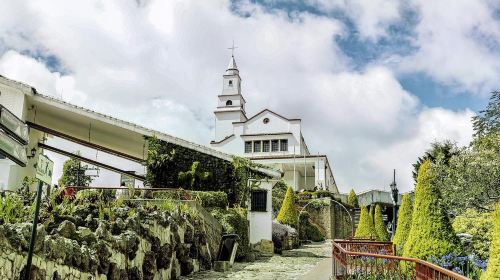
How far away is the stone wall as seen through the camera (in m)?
7.09

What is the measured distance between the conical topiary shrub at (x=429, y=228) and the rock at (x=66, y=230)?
782cm

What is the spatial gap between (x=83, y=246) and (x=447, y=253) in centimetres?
800

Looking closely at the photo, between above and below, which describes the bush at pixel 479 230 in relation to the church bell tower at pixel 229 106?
below

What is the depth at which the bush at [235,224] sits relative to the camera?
1887 cm

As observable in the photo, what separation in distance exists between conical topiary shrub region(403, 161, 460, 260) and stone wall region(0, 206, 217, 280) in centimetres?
647

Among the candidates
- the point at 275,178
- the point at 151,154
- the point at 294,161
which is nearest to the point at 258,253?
the point at 275,178

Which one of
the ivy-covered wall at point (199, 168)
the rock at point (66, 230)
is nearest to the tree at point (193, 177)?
the ivy-covered wall at point (199, 168)

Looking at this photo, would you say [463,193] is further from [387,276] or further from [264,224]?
[387,276]

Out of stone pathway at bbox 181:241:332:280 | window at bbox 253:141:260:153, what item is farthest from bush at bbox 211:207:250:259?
window at bbox 253:141:260:153

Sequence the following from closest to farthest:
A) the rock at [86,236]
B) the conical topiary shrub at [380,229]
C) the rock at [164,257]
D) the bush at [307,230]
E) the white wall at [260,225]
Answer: the rock at [86,236], the rock at [164,257], the white wall at [260,225], the conical topiary shrub at [380,229], the bush at [307,230]

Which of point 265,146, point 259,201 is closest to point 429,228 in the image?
point 259,201

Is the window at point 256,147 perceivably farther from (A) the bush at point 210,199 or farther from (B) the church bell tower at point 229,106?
(A) the bush at point 210,199

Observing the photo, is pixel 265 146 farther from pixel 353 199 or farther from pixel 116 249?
pixel 116 249

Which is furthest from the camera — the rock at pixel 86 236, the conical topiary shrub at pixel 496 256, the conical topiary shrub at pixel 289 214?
the conical topiary shrub at pixel 289 214
